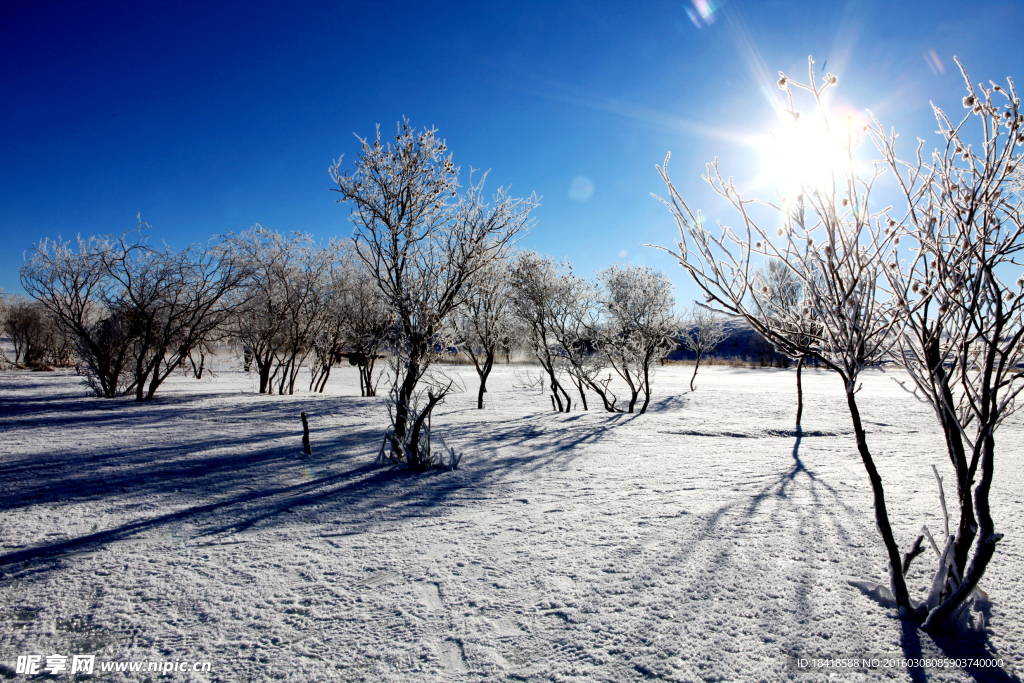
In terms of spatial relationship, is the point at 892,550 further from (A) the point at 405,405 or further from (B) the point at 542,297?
(B) the point at 542,297

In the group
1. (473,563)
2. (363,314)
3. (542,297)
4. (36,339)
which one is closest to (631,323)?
(542,297)

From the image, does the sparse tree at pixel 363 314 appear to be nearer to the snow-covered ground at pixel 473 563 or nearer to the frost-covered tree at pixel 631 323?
the frost-covered tree at pixel 631 323

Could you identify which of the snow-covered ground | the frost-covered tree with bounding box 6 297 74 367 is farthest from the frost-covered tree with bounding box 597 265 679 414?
the frost-covered tree with bounding box 6 297 74 367

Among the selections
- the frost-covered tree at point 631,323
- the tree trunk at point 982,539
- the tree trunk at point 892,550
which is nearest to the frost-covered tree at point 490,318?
the frost-covered tree at point 631,323

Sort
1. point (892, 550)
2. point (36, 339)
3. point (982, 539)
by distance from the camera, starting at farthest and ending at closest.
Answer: point (36, 339)
point (892, 550)
point (982, 539)

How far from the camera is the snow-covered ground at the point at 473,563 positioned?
92.9 inches

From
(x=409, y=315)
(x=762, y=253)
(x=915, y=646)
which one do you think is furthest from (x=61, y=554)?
(x=915, y=646)

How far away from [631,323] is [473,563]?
1265 cm

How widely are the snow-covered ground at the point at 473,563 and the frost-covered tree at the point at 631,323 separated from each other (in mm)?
6239

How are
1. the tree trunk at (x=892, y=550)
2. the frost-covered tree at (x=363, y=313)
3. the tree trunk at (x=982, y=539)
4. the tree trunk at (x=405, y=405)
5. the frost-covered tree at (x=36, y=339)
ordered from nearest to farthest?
the tree trunk at (x=982, y=539), the tree trunk at (x=892, y=550), the tree trunk at (x=405, y=405), the frost-covered tree at (x=363, y=313), the frost-covered tree at (x=36, y=339)

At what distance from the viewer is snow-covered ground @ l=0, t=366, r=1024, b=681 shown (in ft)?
7.74

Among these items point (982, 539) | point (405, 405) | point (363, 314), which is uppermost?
point (363, 314)

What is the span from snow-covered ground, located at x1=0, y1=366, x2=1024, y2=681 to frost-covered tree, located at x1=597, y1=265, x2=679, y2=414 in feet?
20.5

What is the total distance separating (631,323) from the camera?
49.6 feet
